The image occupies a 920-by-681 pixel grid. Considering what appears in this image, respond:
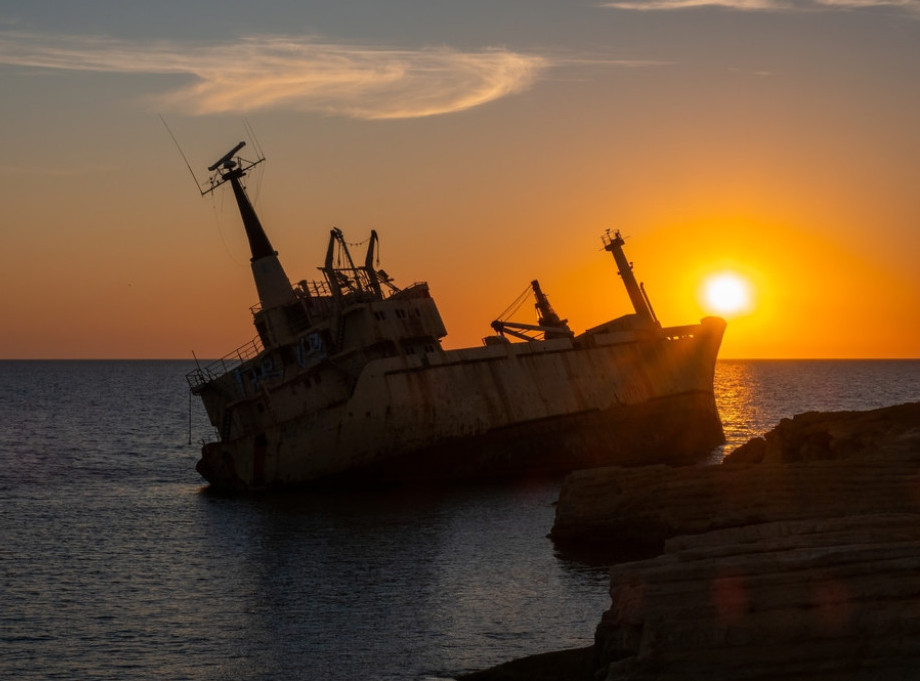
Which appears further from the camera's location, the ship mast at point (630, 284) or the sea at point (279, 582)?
the ship mast at point (630, 284)

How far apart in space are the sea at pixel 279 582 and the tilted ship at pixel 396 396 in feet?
5.20

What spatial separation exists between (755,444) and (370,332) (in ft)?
49.3

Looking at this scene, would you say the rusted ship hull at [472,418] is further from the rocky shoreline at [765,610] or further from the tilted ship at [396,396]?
the rocky shoreline at [765,610]

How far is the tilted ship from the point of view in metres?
44.8

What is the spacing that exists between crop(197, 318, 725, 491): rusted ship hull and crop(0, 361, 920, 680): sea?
52.8 inches

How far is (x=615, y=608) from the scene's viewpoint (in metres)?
17.0

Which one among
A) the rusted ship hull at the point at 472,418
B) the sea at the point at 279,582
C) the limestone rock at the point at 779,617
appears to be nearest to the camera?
the limestone rock at the point at 779,617

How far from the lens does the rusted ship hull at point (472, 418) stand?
1759 inches

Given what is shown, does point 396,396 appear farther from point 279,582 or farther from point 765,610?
point 765,610

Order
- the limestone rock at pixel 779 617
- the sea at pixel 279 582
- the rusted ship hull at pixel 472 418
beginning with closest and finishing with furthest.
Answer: the limestone rock at pixel 779 617, the sea at pixel 279 582, the rusted ship hull at pixel 472 418

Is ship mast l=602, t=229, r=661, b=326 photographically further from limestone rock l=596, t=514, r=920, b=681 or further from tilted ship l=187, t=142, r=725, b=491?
limestone rock l=596, t=514, r=920, b=681

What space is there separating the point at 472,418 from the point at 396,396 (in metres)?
3.79

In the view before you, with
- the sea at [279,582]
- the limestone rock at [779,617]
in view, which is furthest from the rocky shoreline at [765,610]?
the sea at [279,582]

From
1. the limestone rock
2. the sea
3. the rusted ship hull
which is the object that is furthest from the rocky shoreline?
the rusted ship hull
